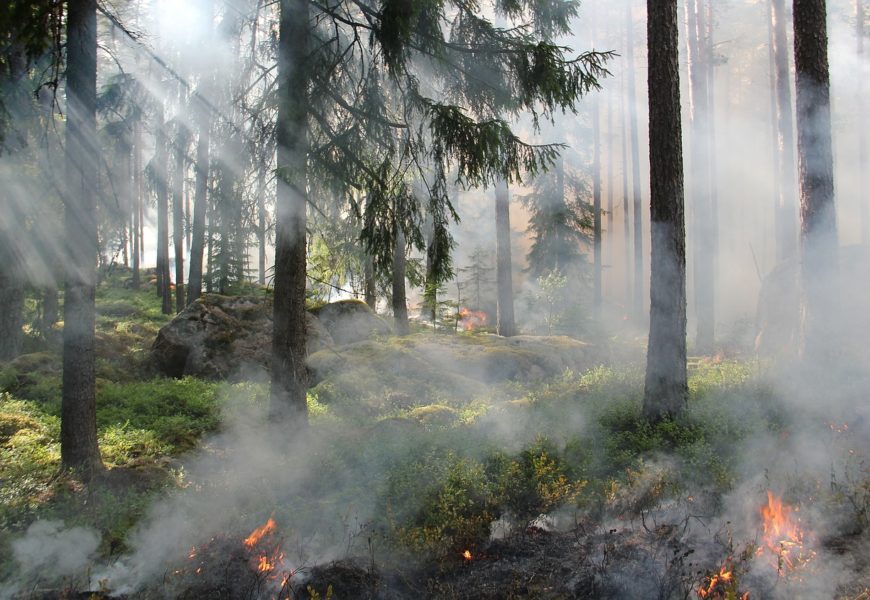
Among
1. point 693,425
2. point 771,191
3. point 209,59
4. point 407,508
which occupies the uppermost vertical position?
point 771,191

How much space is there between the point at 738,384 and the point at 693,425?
2390mm

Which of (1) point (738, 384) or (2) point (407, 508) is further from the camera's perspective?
(1) point (738, 384)

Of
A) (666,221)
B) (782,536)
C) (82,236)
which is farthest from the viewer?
(666,221)

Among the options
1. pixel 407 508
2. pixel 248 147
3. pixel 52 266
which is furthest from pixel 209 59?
pixel 407 508

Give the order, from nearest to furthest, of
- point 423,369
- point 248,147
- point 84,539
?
point 84,539
point 248,147
point 423,369

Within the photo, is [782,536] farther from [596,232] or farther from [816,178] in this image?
[596,232]

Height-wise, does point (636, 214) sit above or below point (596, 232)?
above

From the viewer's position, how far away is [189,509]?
6.24 meters

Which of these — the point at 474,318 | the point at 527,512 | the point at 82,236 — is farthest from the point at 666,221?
the point at 474,318

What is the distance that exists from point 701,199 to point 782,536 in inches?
619

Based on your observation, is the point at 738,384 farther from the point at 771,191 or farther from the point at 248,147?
the point at 771,191

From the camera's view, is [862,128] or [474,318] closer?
[862,128]

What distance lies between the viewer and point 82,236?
6.29m

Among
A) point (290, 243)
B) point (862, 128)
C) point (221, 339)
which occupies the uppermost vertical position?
point (862, 128)
